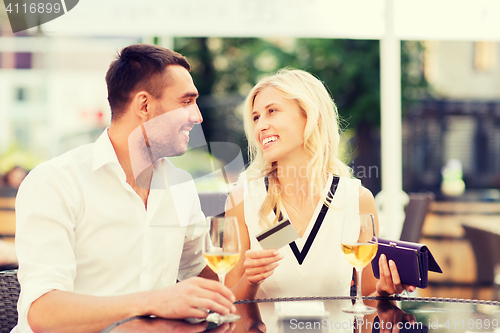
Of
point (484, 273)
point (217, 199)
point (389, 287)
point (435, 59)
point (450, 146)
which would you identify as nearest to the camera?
point (389, 287)

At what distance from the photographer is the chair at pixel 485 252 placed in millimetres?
3283

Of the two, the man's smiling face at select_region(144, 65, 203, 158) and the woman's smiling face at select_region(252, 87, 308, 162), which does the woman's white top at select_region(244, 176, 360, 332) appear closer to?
the woman's smiling face at select_region(252, 87, 308, 162)

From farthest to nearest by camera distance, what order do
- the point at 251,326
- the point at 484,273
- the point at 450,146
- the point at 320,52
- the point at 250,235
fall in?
the point at 450,146 → the point at 320,52 → the point at 484,273 → the point at 250,235 → the point at 251,326

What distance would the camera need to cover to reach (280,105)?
188 centimetres

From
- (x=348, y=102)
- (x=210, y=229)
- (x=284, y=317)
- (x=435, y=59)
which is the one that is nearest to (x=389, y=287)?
(x=284, y=317)

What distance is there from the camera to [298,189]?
6.27ft

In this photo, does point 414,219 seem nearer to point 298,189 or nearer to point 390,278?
point 298,189

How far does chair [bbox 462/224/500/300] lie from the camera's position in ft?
10.8

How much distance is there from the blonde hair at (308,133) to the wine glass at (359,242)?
62 cm

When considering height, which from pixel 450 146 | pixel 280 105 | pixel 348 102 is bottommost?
pixel 450 146

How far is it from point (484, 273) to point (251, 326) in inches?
126

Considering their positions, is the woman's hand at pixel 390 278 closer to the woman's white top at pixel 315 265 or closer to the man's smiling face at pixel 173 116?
the woman's white top at pixel 315 265

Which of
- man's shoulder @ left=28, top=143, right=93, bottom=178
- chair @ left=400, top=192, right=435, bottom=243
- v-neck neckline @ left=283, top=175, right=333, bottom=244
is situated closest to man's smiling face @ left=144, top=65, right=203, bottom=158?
man's shoulder @ left=28, top=143, right=93, bottom=178

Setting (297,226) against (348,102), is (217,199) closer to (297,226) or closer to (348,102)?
(297,226)
